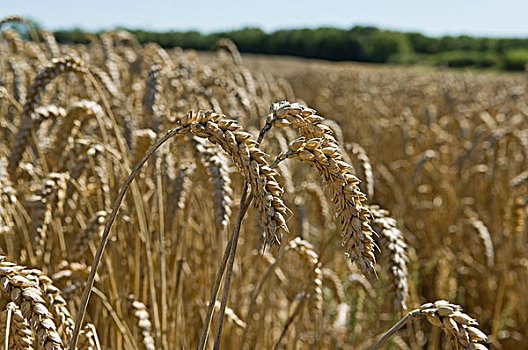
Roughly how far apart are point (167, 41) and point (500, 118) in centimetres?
2753

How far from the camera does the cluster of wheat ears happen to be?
2.25 ft

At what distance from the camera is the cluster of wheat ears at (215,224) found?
27.0 inches

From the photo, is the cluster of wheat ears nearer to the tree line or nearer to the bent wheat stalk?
the bent wheat stalk

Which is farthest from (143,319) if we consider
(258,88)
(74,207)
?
(258,88)

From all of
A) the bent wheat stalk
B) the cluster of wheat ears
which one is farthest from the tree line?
the bent wheat stalk

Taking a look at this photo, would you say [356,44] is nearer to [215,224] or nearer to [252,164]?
[215,224]

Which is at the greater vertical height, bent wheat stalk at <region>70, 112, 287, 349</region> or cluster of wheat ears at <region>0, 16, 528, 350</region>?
bent wheat stalk at <region>70, 112, 287, 349</region>

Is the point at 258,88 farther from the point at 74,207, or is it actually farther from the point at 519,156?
the point at 74,207

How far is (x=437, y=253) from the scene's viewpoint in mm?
2904

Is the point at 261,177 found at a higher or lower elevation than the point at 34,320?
higher

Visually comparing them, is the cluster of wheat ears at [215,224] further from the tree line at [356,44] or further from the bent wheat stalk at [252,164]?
the tree line at [356,44]

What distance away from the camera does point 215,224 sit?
5.69 ft

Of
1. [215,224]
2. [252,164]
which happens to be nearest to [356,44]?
[215,224]

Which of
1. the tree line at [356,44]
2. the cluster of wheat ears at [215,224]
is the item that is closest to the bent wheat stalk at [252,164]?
the cluster of wheat ears at [215,224]
